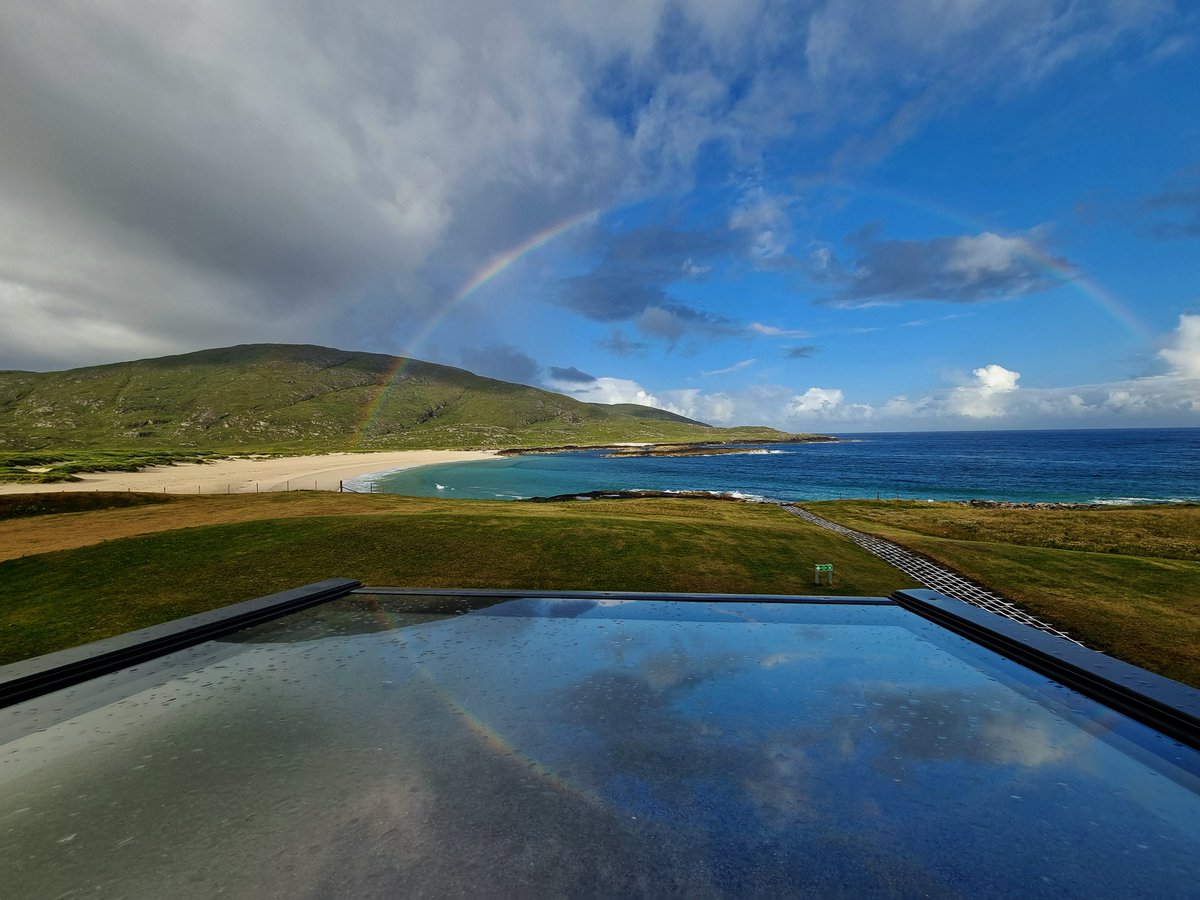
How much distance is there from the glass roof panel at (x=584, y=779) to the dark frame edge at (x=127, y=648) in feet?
1.49

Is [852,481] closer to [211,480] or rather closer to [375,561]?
[375,561]

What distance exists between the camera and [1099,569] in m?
21.1

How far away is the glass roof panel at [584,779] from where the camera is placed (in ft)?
16.0

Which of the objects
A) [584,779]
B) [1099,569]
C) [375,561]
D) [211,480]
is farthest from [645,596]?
[211,480]

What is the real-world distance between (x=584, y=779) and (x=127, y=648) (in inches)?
392

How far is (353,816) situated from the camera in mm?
5617

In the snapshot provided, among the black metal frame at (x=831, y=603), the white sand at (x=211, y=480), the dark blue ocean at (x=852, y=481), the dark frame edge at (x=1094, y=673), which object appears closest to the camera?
the dark frame edge at (x=1094, y=673)

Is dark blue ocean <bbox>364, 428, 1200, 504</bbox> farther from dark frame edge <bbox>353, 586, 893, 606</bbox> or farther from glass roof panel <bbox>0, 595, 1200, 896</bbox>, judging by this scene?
glass roof panel <bbox>0, 595, 1200, 896</bbox>

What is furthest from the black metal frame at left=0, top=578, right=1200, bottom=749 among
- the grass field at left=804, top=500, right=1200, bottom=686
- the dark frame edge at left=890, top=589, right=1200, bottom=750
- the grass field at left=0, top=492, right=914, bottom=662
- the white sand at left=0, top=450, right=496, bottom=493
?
the white sand at left=0, top=450, right=496, bottom=493

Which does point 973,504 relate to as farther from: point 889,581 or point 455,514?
point 455,514

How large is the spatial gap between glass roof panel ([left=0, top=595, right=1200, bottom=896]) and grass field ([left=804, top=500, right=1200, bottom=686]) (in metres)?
7.14

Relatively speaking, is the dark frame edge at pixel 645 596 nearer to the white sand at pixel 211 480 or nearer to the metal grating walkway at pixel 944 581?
the metal grating walkway at pixel 944 581

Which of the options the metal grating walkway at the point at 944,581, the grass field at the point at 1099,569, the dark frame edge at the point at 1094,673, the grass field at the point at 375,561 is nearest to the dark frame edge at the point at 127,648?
the grass field at the point at 375,561

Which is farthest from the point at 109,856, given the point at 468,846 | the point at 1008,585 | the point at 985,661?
the point at 1008,585
